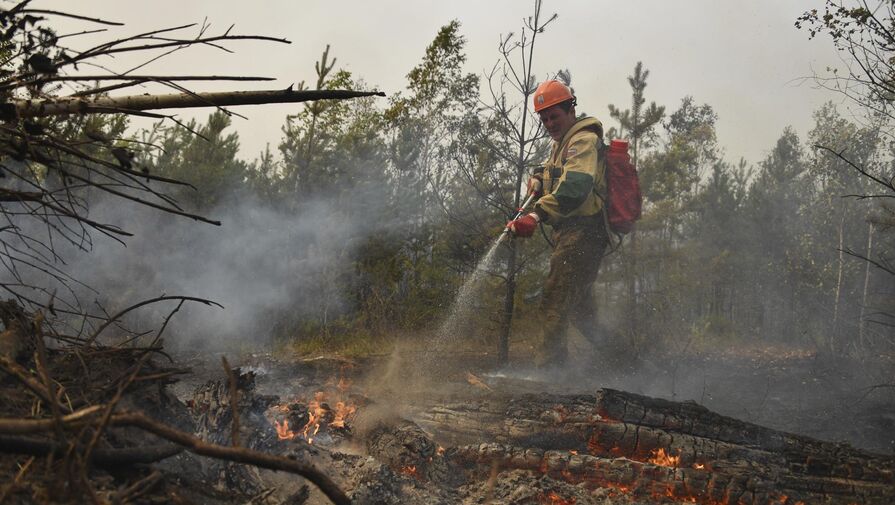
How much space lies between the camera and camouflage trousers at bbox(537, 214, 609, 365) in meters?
6.92

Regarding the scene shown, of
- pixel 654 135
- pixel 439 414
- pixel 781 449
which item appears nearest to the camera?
pixel 781 449

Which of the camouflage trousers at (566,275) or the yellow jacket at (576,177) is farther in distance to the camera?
the camouflage trousers at (566,275)

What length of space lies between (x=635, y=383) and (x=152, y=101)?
7105 mm

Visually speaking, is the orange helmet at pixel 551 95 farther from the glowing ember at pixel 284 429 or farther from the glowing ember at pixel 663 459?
the glowing ember at pixel 284 429

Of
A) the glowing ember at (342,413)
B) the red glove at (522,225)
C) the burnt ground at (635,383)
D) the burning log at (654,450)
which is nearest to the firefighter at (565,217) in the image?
the red glove at (522,225)

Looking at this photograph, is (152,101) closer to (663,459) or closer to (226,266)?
(663,459)

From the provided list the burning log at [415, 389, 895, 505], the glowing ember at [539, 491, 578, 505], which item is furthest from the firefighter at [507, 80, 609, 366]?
the glowing ember at [539, 491, 578, 505]

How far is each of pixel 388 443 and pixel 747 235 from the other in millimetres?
23944

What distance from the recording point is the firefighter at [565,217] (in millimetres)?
6586

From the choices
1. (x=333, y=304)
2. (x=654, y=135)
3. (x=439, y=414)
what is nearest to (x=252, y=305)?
(x=333, y=304)

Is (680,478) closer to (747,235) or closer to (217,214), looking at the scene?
(217,214)

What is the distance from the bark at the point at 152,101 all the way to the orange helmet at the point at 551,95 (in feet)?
16.3

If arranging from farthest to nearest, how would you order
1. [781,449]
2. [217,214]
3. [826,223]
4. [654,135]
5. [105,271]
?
[826,223], [654,135], [217,214], [105,271], [781,449]

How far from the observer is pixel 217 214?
40.7 ft
